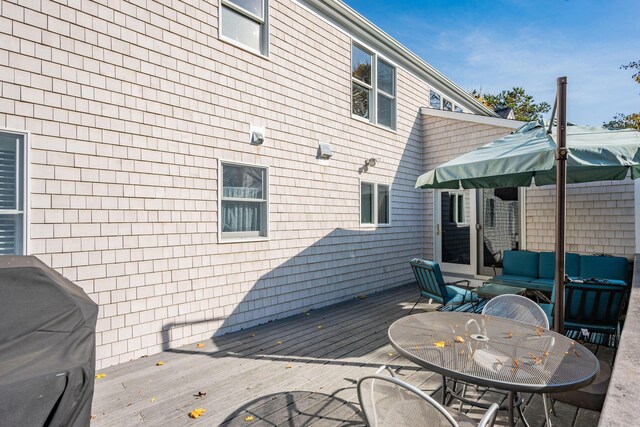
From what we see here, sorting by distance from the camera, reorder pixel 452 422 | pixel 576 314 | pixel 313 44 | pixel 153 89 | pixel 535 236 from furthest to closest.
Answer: pixel 535 236 → pixel 313 44 → pixel 153 89 → pixel 576 314 → pixel 452 422

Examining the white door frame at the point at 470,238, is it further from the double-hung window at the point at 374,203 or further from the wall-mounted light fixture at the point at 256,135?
the wall-mounted light fixture at the point at 256,135

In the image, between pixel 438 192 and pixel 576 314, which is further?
pixel 438 192

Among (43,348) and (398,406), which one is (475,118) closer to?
(398,406)

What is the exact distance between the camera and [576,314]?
383 centimetres

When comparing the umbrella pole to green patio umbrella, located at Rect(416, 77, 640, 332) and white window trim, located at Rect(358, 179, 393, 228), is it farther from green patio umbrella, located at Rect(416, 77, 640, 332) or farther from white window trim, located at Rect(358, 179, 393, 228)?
white window trim, located at Rect(358, 179, 393, 228)

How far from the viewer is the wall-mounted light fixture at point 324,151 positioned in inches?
Answer: 246

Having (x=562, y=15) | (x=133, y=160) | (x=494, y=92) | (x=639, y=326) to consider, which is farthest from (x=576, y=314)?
(x=494, y=92)

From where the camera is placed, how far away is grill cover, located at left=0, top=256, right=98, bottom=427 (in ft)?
5.03

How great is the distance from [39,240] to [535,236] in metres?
8.23

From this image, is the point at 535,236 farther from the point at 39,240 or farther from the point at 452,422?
the point at 39,240

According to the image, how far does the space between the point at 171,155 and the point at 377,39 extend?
5350 mm

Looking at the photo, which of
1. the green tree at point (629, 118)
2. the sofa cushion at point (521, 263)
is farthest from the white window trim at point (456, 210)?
the green tree at point (629, 118)

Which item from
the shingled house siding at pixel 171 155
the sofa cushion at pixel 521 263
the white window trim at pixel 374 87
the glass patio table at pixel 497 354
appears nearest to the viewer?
the glass patio table at pixel 497 354

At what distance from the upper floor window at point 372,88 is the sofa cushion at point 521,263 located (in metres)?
3.78
